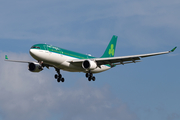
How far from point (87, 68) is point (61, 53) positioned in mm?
4668

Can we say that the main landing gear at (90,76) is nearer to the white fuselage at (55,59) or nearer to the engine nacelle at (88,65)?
the white fuselage at (55,59)

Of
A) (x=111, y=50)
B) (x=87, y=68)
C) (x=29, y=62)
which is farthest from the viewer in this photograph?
(x=111, y=50)

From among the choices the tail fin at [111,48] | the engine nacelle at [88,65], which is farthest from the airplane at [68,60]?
the tail fin at [111,48]

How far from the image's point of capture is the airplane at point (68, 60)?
5000cm

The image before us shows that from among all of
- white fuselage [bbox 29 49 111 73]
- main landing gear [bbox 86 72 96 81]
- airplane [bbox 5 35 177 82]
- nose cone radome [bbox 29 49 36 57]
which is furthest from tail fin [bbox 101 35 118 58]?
nose cone radome [bbox 29 49 36 57]

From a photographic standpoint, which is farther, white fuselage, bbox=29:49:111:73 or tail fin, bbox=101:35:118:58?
tail fin, bbox=101:35:118:58

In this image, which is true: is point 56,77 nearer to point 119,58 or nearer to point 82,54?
point 82,54

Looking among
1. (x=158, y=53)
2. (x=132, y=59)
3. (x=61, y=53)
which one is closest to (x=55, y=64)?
(x=61, y=53)

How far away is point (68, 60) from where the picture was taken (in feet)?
174

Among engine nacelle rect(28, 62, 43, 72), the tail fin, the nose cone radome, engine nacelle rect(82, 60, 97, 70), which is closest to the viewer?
the nose cone radome

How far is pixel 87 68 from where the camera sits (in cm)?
5347

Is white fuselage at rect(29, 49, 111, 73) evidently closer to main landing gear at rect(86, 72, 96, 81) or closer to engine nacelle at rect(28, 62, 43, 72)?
main landing gear at rect(86, 72, 96, 81)

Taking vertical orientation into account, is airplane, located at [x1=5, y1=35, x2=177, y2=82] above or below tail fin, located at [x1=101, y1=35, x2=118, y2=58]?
below

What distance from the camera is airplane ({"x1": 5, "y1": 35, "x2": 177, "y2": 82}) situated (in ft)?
164
